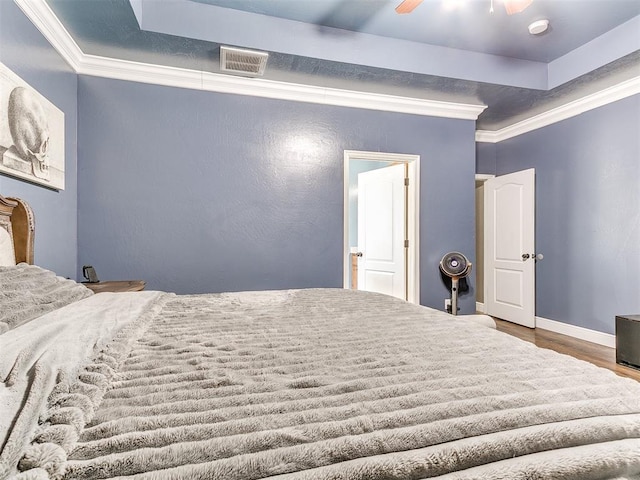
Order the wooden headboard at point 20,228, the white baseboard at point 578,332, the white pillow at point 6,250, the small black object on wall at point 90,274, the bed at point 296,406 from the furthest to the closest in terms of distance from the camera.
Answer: the white baseboard at point 578,332 < the small black object on wall at point 90,274 < the wooden headboard at point 20,228 < the white pillow at point 6,250 < the bed at point 296,406

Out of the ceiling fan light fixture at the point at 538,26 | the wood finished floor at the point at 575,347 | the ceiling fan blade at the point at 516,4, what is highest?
the ceiling fan light fixture at the point at 538,26

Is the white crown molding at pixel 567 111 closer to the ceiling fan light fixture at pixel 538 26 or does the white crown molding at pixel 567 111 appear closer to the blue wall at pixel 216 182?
the ceiling fan light fixture at pixel 538 26

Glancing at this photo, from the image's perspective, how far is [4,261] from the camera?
5.96 feet

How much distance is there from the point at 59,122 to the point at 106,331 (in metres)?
2.24

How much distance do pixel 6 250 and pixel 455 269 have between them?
3680mm

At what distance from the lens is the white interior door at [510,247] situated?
418 centimetres

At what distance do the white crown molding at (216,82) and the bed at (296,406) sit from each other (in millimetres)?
2199

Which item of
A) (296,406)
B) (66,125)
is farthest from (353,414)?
(66,125)

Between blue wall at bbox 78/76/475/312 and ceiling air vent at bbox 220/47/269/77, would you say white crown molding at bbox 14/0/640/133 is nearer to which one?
blue wall at bbox 78/76/475/312

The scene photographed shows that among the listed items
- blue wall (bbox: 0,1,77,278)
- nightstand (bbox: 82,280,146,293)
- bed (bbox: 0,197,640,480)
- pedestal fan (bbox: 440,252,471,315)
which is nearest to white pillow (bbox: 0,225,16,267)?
blue wall (bbox: 0,1,77,278)

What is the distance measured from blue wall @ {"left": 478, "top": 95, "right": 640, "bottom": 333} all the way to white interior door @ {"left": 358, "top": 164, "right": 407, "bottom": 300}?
1.80m

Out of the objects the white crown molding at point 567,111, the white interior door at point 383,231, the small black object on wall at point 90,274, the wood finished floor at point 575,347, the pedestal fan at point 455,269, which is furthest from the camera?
the white interior door at point 383,231

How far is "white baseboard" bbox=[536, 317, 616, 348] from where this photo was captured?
343 centimetres

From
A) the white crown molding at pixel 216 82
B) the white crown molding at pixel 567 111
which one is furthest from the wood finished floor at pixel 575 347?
the white crown molding at pixel 216 82
